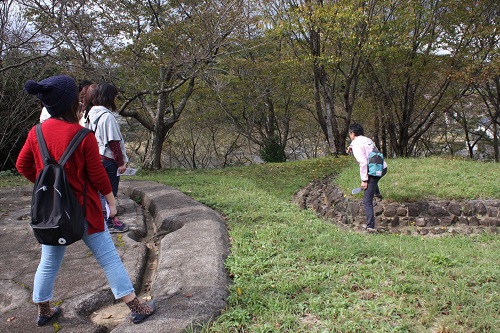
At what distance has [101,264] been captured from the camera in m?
2.61

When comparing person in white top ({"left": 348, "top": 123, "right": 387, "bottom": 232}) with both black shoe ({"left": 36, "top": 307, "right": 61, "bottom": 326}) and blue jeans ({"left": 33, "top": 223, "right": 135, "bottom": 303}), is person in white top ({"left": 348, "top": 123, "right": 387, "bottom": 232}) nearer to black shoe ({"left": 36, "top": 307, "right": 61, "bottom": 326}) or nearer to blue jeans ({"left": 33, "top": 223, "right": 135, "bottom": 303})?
blue jeans ({"left": 33, "top": 223, "right": 135, "bottom": 303})

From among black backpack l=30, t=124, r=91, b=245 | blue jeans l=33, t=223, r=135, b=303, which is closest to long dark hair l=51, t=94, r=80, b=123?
black backpack l=30, t=124, r=91, b=245

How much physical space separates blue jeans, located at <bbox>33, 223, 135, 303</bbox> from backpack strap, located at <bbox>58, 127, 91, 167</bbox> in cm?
51

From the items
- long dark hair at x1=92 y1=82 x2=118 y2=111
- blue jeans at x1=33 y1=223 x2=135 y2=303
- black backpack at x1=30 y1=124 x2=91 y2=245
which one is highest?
long dark hair at x1=92 y1=82 x2=118 y2=111

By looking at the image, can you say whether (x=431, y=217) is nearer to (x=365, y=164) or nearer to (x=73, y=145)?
(x=365, y=164)

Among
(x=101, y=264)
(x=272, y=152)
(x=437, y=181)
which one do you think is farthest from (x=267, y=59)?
(x=101, y=264)

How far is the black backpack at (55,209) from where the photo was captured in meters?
2.37

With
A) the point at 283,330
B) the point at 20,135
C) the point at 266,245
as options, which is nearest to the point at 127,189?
the point at 266,245

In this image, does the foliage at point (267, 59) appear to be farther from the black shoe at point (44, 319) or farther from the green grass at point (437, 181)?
the black shoe at point (44, 319)

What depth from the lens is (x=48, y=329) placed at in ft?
9.14

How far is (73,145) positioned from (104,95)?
6.11 feet

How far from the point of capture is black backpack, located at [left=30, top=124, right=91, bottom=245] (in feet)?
7.76

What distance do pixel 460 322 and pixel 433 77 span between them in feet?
52.1

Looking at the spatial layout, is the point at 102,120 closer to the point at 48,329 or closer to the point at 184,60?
A: the point at 48,329
